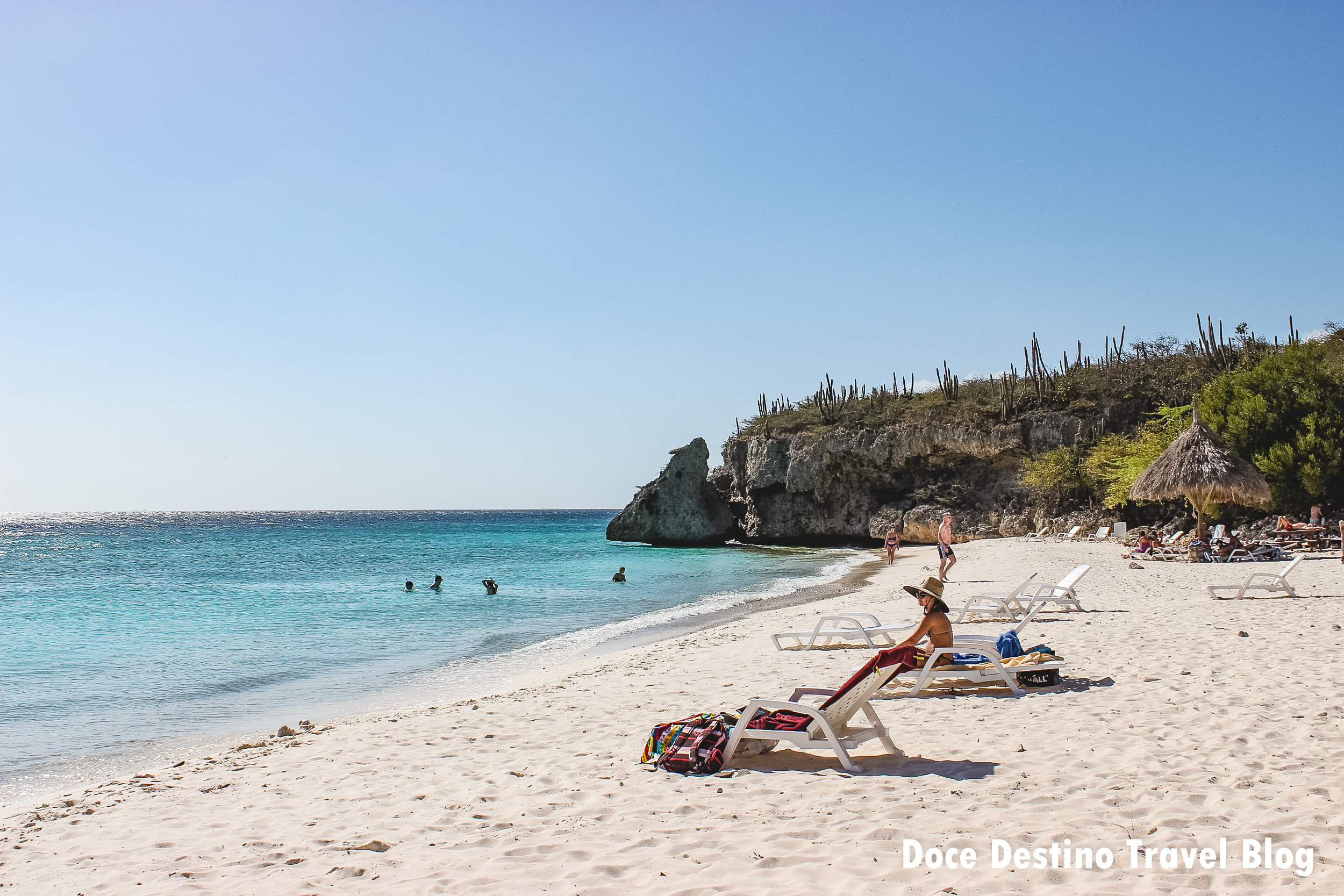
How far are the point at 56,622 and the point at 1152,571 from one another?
2546 centimetres

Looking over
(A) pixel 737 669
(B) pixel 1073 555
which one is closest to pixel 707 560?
(B) pixel 1073 555

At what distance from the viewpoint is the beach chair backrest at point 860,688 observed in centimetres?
533

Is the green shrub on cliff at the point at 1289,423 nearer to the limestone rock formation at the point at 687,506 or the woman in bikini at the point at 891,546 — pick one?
the woman in bikini at the point at 891,546

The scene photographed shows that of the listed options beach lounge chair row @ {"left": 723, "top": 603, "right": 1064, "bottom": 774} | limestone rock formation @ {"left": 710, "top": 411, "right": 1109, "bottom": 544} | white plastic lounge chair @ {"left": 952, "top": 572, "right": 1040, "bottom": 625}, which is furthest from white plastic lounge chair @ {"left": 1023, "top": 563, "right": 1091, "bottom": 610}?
limestone rock formation @ {"left": 710, "top": 411, "right": 1109, "bottom": 544}

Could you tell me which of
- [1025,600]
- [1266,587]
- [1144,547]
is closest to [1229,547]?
[1144,547]

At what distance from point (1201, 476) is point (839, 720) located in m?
19.8

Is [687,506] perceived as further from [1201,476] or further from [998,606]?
[998,606]

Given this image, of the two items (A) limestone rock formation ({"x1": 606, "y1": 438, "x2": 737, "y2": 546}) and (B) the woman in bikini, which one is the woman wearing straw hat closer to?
(B) the woman in bikini

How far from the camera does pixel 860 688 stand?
5.33m

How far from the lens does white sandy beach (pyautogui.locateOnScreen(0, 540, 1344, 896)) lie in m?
3.70

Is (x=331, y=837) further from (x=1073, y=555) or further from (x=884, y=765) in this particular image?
(x=1073, y=555)

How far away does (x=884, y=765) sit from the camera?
5156 millimetres

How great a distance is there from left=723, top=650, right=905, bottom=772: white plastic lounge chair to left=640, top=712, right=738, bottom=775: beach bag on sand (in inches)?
3.6

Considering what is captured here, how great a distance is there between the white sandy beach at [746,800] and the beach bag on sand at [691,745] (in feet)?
0.37
